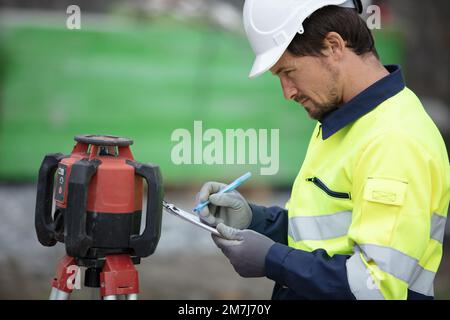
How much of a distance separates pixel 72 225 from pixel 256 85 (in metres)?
4.93

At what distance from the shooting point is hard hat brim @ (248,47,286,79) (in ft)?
8.73

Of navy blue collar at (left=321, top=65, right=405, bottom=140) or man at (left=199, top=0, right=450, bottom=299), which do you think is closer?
man at (left=199, top=0, right=450, bottom=299)

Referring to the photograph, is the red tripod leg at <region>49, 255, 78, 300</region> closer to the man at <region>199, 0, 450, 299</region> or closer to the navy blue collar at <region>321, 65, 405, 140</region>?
the man at <region>199, 0, 450, 299</region>

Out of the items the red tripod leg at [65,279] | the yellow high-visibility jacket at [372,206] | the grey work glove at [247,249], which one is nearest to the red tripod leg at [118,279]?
the red tripod leg at [65,279]

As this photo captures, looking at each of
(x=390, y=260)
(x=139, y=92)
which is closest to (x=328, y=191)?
(x=390, y=260)

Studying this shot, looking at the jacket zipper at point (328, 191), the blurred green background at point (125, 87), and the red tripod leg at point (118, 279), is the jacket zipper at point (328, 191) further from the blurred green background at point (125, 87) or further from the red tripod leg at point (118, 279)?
the blurred green background at point (125, 87)

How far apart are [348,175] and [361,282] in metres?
0.33

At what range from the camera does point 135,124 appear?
7.14 m

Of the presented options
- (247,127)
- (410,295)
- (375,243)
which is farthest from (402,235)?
(247,127)

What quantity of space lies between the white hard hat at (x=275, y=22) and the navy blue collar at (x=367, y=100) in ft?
0.87

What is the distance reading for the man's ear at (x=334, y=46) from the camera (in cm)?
264

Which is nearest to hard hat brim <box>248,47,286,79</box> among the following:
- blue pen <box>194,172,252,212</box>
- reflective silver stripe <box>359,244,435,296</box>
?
blue pen <box>194,172,252,212</box>

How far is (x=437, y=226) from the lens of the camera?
2627 millimetres

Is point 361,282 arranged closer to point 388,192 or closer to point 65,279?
point 388,192
